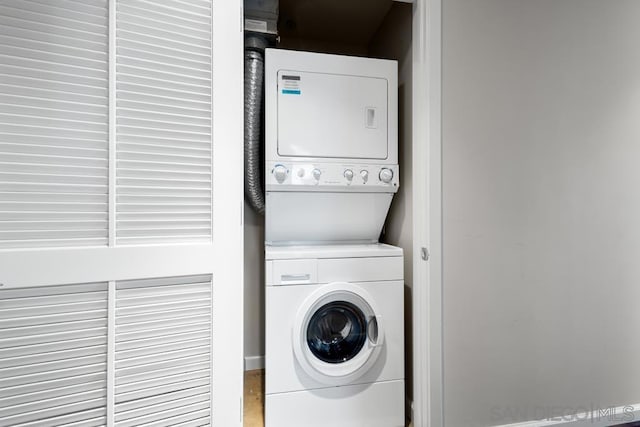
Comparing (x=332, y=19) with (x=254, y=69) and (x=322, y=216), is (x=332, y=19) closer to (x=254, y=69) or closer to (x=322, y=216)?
(x=254, y=69)

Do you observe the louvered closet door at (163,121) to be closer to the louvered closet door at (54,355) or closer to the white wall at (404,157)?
the louvered closet door at (54,355)

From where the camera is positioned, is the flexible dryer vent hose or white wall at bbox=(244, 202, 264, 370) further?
white wall at bbox=(244, 202, 264, 370)

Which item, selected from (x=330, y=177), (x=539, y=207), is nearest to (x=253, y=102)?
(x=330, y=177)

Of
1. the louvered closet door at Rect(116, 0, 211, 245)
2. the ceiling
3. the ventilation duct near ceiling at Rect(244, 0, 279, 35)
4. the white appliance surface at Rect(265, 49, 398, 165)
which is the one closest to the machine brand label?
the white appliance surface at Rect(265, 49, 398, 165)

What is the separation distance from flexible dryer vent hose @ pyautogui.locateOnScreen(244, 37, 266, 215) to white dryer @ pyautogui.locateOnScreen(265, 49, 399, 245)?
11 centimetres

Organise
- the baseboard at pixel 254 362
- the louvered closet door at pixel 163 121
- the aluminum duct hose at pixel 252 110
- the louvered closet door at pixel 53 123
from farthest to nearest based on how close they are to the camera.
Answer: the baseboard at pixel 254 362
the aluminum duct hose at pixel 252 110
the louvered closet door at pixel 163 121
the louvered closet door at pixel 53 123

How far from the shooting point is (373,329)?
54.8 inches

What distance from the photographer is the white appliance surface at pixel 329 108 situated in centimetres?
148

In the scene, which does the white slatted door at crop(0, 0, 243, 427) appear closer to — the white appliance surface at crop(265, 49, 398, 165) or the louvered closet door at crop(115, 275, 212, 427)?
the louvered closet door at crop(115, 275, 212, 427)

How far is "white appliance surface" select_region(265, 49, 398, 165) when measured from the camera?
1.48 m

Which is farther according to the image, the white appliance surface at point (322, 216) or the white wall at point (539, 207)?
the white appliance surface at point (322, 216)

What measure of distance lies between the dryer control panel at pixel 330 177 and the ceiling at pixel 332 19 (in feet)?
3.88

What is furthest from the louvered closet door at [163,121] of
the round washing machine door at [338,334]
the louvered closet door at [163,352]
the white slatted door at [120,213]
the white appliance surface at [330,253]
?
the round washing machine door at [338,334]

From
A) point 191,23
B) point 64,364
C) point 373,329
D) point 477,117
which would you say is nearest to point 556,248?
point 477,117
